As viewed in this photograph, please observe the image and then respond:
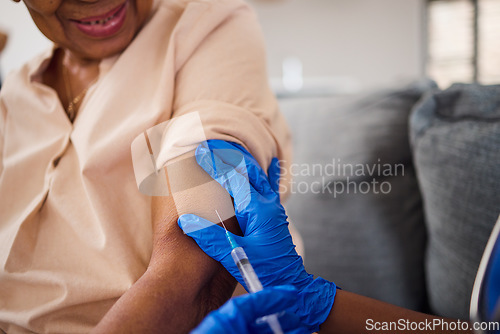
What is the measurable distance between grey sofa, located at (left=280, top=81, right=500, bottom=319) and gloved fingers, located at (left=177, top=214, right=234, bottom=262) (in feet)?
1.20

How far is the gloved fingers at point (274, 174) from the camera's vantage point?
70cm

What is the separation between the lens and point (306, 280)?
558mm

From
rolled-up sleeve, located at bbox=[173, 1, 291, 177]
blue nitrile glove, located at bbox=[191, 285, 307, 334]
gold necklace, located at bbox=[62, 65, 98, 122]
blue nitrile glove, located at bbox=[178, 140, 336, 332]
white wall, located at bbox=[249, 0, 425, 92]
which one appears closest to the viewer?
blue nitrile glove, located at bbox=[191, 285, 307, 334]

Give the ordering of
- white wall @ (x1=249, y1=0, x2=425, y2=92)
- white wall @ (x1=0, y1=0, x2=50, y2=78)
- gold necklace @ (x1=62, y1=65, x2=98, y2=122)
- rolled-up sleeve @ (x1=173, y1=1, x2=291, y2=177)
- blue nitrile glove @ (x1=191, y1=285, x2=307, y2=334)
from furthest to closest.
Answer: white wall @ (x1=249, y1=0, x2=425, y2=92) → white wall @ (x1=0, y1=0, x2=50, y2=78) → gold necklace @ (x1=62, y1=65, x2=98, y2=122) → rolled-up sleeve @ (x1=173, y1=1, x2=291, y2=177) → blue nitrile glove @ (x1=191, y1=285, x2=307, y2=334)

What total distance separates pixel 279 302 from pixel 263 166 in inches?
11.7

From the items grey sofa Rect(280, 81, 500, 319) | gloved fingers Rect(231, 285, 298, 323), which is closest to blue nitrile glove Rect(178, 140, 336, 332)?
gloved fingers Rect(231, 285, 298, 323)

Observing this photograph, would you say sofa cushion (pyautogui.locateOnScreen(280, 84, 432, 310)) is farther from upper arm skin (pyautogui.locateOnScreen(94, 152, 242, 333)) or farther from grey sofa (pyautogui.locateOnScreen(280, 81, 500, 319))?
upper arm skin (pyautogui.locateOnScreen(94, 152, 242, 333))

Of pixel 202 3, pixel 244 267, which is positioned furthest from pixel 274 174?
pixel 202 3

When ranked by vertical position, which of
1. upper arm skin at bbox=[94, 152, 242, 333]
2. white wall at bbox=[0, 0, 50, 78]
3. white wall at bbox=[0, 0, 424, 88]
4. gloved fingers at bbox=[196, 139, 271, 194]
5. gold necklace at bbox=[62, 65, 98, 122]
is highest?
white wall at bbox=[0, 0, 50, 78]

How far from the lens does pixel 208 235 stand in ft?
1.80

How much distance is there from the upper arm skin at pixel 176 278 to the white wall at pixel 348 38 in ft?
14.5

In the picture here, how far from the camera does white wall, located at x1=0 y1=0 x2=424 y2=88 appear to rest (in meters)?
4.63

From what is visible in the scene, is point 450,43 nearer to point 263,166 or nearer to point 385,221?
point 385,221

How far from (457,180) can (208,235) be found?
0.63 m
